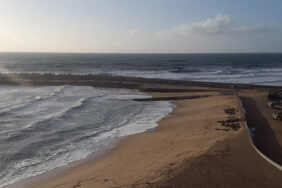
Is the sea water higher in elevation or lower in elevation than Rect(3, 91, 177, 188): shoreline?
higher

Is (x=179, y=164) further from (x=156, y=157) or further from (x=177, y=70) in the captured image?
(x=177, y=70)

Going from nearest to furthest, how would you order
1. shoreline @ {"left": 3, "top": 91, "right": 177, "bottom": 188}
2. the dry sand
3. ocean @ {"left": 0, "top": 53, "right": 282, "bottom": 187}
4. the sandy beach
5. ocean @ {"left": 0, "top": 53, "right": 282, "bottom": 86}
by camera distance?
the sandy beach < the dry sand < shoreline @ {"left": 3, "top": 91, "right": 177, "bottom": 188} < ocean @ {"left": 0, "top": 53, "right": 282, "bottom": 187} < ocean @ {"left": 0, "top": 53, "right": 282, "bottom": 86}

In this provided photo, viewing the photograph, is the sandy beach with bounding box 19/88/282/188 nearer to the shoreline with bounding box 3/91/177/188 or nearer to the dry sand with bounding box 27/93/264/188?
the dry sand with bounding box 27/93/264/188

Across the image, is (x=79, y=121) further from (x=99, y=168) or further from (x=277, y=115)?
(x=277, y=115)

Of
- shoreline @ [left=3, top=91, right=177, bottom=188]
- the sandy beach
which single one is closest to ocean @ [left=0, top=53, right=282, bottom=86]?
the sandy beach

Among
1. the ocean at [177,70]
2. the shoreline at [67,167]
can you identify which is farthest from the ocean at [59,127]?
the ocean at [177,70]

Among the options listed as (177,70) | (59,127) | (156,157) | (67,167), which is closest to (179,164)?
(156,157)

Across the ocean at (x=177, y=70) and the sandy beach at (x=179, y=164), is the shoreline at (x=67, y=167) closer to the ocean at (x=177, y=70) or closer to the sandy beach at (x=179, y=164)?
the sandy beach at (x=179, y=164)
